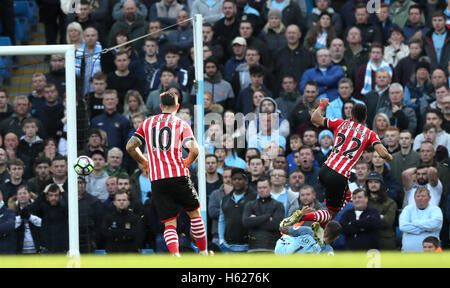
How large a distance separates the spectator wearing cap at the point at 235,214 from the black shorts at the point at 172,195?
3.27 meters

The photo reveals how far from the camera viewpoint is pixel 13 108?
683 inches

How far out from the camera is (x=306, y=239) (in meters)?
11.3

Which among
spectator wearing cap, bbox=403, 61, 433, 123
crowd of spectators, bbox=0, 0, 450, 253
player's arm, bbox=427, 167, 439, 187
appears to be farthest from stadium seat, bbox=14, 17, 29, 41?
player's arm, bbox=427, 167, 439, 187

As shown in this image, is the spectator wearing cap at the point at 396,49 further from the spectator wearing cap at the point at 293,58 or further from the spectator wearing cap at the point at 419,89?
the spectator wearing cap at the point at 293,58

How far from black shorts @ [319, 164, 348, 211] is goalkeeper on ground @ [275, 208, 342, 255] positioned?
14.5 inches

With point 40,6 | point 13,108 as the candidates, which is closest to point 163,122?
point 13,108

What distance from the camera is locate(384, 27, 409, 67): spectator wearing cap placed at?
1722 cm

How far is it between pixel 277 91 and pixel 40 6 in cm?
599

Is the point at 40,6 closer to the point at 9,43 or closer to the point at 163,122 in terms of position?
the point at 9,43

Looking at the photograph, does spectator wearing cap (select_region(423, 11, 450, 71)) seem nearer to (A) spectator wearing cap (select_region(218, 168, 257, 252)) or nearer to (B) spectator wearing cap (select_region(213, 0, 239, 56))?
(B) spectator wearing cap (select_region(213, 0, 239, 56))

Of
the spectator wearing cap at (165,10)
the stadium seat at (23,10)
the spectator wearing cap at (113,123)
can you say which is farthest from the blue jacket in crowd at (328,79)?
the stadium seat at (23,10)

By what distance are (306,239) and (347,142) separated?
1482 mm

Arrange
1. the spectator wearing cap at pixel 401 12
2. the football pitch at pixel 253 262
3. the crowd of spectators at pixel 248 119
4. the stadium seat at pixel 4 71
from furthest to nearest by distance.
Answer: the stadium seat at pixel 4 71 < the spectator wearing cap at pixel 401 12 < the crowd of spectators at pixel 248 119 < the football pitch at pixel 253 262

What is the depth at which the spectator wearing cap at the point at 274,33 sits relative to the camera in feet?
59.1
